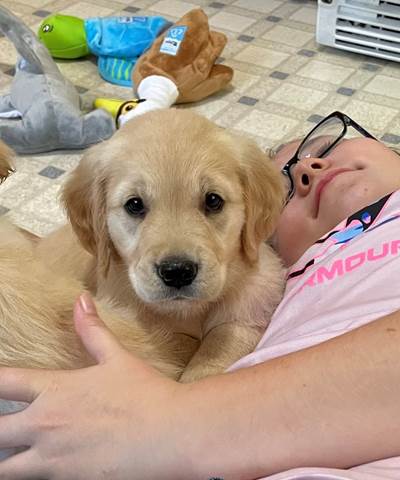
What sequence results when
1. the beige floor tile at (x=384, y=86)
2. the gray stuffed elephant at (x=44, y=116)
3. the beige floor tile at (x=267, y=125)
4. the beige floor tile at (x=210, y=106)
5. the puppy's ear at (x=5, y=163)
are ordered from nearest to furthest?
1. the puppy's ear at (x=5, y=163)
2. the gray stuffed elephant at (x=44, y=116)
3. the beige floor tile at (x=267, y=125)
4. the beige floor tile at (x=210, y=106)
5. the beige floor tile at (x=384, y=86)

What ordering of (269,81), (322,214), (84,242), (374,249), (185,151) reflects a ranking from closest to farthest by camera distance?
(374,249) → (185,151) → (84,242) → (322,214) → (269,81)

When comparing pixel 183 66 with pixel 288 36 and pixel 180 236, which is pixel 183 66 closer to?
pixel 288 36

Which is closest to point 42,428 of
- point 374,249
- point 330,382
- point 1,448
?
point 1,448

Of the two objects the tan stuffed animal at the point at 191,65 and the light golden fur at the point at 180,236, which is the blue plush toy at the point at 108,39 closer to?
the tan stuffed animal at the point at 191,65

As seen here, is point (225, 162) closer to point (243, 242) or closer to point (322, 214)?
point (243, 242)

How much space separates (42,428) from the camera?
30.6 inches

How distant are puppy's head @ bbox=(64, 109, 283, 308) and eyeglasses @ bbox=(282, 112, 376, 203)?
28 centimetres

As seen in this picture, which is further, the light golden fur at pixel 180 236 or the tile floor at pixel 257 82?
the tile floor at pixel 257 82

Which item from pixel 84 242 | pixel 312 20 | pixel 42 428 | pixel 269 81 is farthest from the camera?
pixel 312 20

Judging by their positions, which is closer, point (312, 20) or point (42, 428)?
point (42, 428)

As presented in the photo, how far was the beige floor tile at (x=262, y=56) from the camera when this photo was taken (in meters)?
2.88

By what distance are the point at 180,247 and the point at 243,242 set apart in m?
0.22

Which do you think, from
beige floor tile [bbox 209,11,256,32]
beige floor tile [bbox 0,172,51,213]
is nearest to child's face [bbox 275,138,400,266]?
beige floor tile [bbox 0,172,51,213]

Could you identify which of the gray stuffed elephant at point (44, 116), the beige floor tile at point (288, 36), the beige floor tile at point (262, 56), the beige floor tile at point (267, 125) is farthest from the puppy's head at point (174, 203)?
the beige floor tile at point (288, 36)
